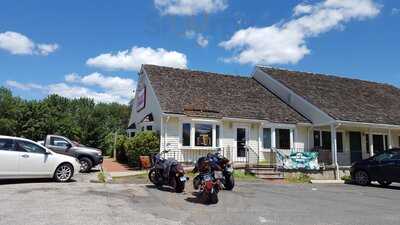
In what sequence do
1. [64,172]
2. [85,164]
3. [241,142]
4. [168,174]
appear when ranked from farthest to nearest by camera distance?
[241,142]
[85,164]
[64,172]
[168,174]

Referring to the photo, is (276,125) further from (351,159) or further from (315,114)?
(351,159)

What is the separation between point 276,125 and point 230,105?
297cm

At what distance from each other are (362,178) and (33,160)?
14.3 metres

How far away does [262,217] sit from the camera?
988 cm

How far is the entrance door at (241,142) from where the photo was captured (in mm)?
24578

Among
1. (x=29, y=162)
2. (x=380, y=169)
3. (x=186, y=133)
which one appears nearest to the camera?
(x=29, y=162)

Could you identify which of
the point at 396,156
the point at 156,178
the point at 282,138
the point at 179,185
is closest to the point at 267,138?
the point at 282,138

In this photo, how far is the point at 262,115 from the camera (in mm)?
25469

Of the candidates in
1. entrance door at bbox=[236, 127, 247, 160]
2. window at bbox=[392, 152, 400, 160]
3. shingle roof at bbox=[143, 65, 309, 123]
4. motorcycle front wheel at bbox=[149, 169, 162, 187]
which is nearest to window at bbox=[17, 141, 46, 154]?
motorcycle front wheel at bbox=[149, 169, 162, 187]

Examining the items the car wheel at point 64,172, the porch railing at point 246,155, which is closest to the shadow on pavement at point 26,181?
the car wheel at point 64,172

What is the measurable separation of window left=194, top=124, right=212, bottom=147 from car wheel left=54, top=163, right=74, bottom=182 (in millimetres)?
8894

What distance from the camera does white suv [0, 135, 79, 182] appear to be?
14281 mm

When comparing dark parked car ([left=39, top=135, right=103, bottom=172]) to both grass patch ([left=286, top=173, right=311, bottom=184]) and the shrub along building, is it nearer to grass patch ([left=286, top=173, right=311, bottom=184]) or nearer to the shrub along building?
the shrub along building

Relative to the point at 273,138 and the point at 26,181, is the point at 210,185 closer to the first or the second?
the point at 26,181
